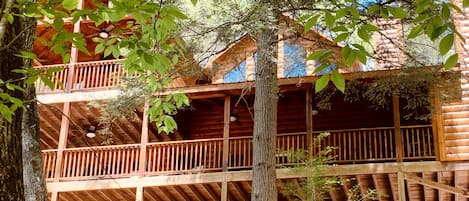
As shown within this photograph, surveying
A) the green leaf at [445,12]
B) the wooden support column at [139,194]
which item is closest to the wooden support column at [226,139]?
the wooden support column at [139,194]

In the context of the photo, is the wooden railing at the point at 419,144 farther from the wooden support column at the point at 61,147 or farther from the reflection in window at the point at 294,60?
the wooden support column at the point at 61,147

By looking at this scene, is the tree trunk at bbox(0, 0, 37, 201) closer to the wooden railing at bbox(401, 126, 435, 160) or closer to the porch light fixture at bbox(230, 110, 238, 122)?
the wooden railing at bbox(401, 126, 435, 160)

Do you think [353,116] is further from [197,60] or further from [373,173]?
[197,60]

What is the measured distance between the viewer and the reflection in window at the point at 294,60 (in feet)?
42.8

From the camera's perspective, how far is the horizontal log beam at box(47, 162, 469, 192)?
1192 cm

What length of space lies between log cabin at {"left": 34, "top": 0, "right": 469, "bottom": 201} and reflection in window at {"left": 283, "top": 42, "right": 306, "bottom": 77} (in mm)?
30

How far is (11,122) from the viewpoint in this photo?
8.97 feet

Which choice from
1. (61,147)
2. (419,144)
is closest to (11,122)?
(419,144)

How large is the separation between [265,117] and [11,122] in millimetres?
8515

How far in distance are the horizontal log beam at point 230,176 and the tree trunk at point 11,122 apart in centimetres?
834

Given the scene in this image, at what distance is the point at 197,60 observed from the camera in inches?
467

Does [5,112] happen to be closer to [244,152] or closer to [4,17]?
[4,17]

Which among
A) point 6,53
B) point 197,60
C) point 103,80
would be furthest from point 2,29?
point 103,80

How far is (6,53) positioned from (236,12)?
8.35m
